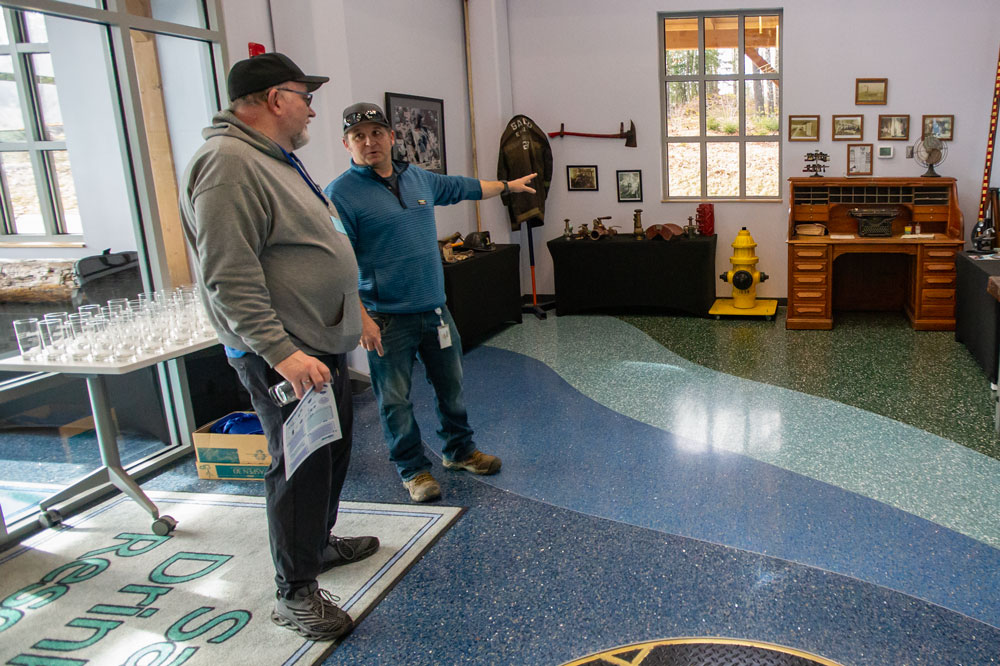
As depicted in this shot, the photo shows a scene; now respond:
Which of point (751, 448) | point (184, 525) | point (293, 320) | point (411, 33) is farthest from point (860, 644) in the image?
point (411, 33)

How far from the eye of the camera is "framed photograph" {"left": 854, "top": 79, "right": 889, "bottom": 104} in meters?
6.89

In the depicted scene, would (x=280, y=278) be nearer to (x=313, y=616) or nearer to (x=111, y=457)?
(x=313, y=616)

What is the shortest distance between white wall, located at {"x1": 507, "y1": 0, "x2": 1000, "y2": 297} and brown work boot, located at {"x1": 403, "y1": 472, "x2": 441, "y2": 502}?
4892mm

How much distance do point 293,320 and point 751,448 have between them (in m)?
2.63

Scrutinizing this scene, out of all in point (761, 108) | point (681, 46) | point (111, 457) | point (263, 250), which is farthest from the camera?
point (681, 46)

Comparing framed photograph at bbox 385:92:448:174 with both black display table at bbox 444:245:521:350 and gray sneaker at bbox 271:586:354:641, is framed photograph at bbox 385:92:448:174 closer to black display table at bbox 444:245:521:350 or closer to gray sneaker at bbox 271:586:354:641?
black display table at bbox 444:245:521:350

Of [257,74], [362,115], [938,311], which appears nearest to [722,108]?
[938,311]

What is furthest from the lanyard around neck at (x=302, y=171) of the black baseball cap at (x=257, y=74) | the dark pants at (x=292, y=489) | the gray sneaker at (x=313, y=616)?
the gray sneaker at (x=313, y=616)

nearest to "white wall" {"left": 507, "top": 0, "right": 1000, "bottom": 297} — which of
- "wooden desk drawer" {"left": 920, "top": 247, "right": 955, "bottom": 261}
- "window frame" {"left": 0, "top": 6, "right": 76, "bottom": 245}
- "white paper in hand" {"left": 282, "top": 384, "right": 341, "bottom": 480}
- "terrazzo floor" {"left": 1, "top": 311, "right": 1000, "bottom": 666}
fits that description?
A: "wooden desk drawer" {"left": 920, "top": 247, "right": 955, "bottom": 261}

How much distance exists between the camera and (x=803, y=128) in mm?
7137

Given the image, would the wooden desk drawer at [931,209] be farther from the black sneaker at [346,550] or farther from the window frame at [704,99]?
the black sneaker at [346,550]

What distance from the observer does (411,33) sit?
6.51m

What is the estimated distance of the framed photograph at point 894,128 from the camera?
689 cm

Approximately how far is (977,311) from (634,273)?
9.42 ft
